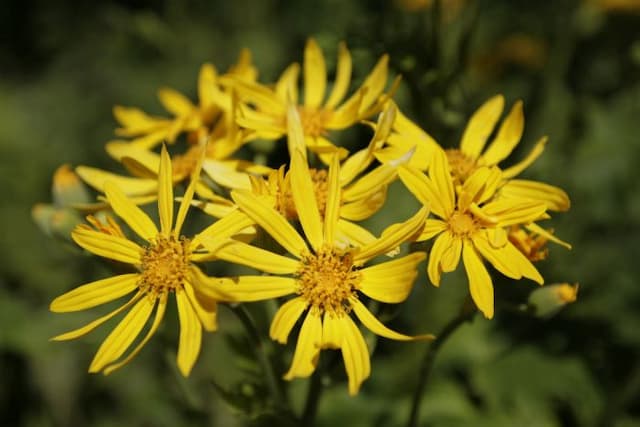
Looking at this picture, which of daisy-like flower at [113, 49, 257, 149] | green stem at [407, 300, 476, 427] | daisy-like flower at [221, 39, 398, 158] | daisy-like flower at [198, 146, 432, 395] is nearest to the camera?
daisy-like flower at [198, 146, 432, 395]

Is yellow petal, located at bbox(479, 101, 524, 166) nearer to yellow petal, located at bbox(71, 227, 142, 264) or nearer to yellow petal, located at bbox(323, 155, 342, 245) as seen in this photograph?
yellow petal, located at bbox(323, 155, 342, 245)

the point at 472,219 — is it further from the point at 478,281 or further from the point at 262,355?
the point at 262,355

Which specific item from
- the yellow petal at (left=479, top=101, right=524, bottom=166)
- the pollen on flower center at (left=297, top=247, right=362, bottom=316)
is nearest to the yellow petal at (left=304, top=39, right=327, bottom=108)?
the yellow petal at (left=479, top=101, right=524, bottom=166)

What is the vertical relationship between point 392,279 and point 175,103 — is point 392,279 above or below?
below

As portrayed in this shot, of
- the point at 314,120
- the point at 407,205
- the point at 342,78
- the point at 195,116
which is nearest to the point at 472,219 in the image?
the point at 314,120

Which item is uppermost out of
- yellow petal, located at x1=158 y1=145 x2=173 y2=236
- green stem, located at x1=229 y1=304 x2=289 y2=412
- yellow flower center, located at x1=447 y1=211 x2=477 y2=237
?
yellow petal, located at x1=158 y1=145 x2=173 y2=236

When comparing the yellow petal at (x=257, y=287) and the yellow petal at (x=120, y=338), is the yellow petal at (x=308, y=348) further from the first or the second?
the yellow petal at (x=120, y=338)

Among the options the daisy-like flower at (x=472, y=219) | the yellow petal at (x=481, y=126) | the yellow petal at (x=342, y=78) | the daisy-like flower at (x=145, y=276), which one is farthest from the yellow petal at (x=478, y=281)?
the yellow petal at (x=342, y=78)
